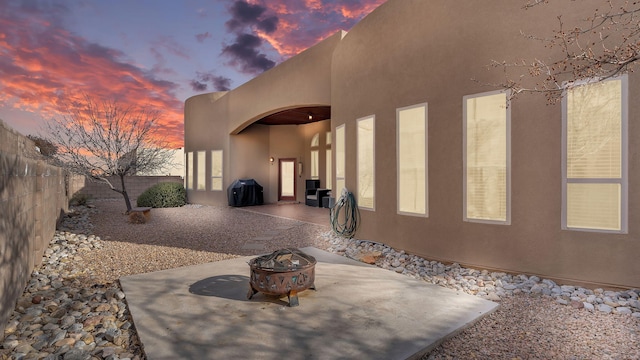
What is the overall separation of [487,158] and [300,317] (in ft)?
9.70

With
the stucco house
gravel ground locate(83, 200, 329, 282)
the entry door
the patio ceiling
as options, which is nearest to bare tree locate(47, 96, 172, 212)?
gravel ground locate(83, 200, 329, 282)

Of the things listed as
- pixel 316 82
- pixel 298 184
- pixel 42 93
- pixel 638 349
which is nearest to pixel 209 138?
pixel 298 184

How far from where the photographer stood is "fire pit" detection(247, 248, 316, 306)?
9.20 ft

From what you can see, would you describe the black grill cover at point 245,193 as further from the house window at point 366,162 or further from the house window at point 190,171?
the house window at point 366,162

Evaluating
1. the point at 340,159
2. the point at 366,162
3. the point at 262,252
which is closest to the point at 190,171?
the point at 340,159

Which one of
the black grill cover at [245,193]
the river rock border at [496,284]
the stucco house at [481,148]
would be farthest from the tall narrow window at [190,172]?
the river rock border at [496,284]

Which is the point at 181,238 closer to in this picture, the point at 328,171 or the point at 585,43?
the point at 328,171

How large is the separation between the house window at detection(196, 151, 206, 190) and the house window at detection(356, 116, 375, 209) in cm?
854

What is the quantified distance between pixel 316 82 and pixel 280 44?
153 inches

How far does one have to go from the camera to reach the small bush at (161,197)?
1162 centimetres

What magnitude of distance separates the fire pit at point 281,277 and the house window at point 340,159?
3384 millimetres

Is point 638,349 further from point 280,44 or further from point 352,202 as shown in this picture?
point 280,44

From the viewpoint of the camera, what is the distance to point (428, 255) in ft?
14.4

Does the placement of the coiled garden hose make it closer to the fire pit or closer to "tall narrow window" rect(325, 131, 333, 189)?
the fire pit
